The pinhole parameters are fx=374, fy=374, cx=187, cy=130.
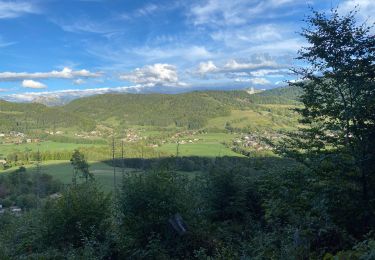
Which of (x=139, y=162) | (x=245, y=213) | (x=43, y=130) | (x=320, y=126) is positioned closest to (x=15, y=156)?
(x=139, y=162)

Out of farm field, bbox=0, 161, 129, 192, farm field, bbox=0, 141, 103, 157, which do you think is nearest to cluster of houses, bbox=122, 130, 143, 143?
farm field, bbox=0, 141, 103, 157

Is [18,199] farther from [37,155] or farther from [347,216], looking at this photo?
[347,216]

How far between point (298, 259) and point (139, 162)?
98246mm

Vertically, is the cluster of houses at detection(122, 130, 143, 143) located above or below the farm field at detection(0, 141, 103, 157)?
above

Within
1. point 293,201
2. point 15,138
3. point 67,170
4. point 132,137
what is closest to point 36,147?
point 15,138

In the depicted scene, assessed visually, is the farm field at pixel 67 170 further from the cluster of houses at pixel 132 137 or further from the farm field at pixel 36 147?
the cluster of houses at pixel 132 137

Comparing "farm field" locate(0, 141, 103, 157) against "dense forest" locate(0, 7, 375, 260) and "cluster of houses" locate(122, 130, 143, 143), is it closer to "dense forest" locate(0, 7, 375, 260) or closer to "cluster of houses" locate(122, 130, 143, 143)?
"cluster of houses" locate(122, 130, 143, 143)

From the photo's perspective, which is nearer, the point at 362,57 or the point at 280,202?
the point at 362,57

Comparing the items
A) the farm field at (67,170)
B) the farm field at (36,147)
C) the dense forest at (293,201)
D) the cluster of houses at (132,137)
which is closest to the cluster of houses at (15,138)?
the farm field at (36,147)

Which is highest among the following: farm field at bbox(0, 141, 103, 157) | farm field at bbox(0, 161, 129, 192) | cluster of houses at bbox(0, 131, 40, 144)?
cluster of houses at bbox(0, 131, 40, 144)

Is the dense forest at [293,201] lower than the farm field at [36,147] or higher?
higher

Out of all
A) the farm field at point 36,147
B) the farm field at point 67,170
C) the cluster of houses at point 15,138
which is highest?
the cluster of houses at point 15,138

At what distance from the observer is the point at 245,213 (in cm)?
2233

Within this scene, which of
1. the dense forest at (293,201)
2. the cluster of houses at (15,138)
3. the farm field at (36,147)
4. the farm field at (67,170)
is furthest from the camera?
the cluster of houses at (15,138)
